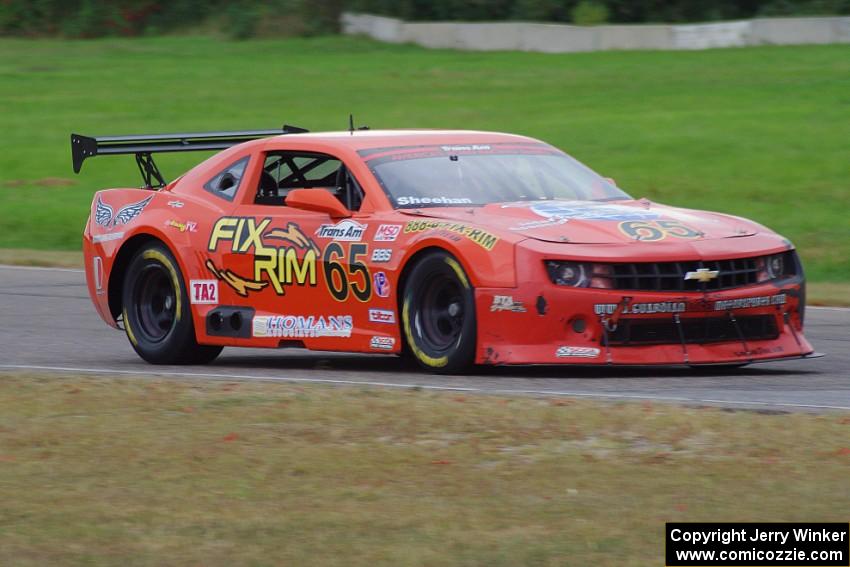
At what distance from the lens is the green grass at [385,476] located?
5.25 meters

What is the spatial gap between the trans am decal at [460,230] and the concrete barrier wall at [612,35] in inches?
1044

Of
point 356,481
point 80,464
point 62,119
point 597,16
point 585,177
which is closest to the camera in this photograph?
point 356,481

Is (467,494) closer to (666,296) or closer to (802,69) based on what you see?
(666,296)

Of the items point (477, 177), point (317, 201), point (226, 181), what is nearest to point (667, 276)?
point (477, 177)

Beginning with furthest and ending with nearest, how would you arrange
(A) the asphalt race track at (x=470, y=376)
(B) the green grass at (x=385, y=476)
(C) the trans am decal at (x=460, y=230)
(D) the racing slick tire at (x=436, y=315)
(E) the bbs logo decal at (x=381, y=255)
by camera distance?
(E) the bbs logo decal at (x=381, y=255)
(D) the racing slick tire at (x=436, y=315)
(C) the trans am decal at (x=460, y=230)
(A) the asphalt race track at (x=470, y=376)
(B) the green grass at (x=385, y=476)

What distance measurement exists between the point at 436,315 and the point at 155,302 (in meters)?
2.42

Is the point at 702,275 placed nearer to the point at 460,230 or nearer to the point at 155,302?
the point at 460,230

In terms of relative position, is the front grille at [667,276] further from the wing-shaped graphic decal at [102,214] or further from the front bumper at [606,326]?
the wing-shaped graphic decal at [102,214]

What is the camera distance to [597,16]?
128 ft

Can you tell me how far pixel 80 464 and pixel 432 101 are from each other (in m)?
23.7

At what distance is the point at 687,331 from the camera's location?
28.2 feet

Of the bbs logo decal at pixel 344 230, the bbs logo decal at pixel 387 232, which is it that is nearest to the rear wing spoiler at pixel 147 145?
the bbs logo decal at pixel 344 230

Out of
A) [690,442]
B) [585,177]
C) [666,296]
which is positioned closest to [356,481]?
[690,442]

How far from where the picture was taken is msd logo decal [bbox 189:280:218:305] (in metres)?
10.1
